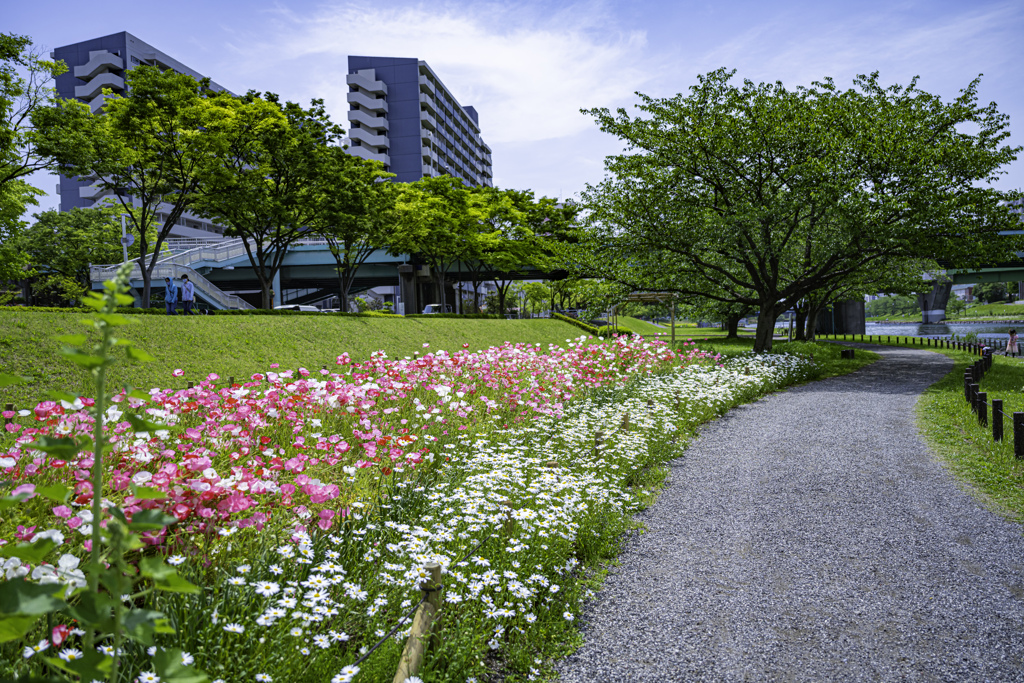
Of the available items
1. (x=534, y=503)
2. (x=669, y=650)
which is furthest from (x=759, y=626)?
(x=534, y=503)

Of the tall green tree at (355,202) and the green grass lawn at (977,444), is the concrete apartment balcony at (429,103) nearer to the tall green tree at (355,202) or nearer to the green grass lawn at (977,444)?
the tall green tree at (355,202)

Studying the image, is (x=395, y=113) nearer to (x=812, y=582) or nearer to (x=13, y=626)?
(x=812, y=582)

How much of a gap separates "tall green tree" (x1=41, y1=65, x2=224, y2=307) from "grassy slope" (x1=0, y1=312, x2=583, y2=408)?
23.7 feet

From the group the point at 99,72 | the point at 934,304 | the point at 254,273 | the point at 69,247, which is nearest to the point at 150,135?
the point at 254,273

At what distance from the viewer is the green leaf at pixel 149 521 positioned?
1.31m

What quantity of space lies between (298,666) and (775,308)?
→ 74.2ft

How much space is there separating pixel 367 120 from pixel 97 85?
3112 cm

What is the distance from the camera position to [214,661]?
8.78ft

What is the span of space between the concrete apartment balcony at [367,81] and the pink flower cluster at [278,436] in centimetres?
7153

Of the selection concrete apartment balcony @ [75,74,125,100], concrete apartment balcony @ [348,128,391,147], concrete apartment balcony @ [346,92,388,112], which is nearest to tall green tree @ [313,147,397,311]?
concrete apartment balcony @ [348,128,391,147]

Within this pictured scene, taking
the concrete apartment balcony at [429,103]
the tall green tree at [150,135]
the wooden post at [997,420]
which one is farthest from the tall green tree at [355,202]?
the concrete apartment balcony at [429,103]

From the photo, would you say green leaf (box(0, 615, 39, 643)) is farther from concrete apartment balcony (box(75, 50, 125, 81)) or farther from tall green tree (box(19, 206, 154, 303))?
concrete apartment balcony (box(75, 50, 125, 81))

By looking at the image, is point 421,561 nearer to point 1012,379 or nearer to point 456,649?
point 456,649

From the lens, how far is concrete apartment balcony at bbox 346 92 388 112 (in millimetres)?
72812
